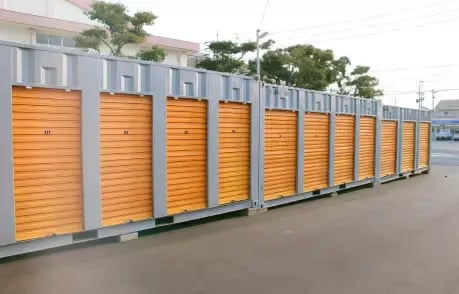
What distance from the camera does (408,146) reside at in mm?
16891

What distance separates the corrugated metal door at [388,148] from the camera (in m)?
14.7

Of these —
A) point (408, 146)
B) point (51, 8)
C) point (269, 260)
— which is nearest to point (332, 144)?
point (269, 260)

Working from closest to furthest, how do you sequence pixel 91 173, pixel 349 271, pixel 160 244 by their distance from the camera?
1. pixel 349 271
2. pixel 91 173
3. pixel 160 244

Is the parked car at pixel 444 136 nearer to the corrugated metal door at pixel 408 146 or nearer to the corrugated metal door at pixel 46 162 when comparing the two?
the corrugated metal door at pixel 408 146

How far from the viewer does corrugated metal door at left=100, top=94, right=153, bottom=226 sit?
20.9ft

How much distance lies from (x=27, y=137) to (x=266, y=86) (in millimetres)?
5198

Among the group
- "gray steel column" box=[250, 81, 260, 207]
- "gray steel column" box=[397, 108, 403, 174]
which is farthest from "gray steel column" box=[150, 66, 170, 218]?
"gray steel column" box=[397, 108, 403, 174]

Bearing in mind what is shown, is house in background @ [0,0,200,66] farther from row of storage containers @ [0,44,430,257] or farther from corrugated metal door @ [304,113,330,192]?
row of storage containers @ [0,44,430,257]

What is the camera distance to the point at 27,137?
5.54m

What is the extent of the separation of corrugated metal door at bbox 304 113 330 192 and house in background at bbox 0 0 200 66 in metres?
16.4

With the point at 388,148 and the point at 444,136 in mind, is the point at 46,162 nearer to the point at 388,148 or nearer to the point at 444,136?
the point at 388,148

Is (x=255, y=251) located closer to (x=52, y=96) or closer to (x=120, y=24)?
(x=52, y=96)

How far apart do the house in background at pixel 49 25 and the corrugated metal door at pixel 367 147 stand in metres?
15.9

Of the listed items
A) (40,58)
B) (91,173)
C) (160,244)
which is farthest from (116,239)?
(40,58)
